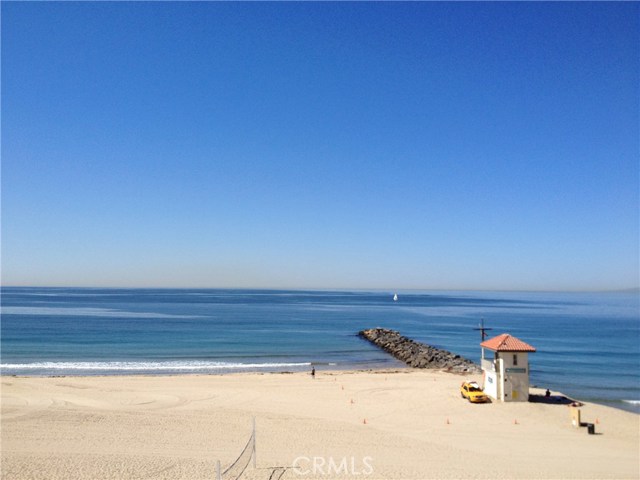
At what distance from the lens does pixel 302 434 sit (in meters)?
21.5

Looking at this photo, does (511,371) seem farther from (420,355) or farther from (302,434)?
(420,355)

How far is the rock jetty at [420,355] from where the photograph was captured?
142 ft

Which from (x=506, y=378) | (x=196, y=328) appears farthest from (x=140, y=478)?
(x=196, y=328)

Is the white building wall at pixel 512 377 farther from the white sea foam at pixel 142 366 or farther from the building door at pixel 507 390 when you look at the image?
the white sea foam at pixel 142 366

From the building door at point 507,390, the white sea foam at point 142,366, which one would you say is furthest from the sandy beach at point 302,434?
the white sea foam at point 142,366

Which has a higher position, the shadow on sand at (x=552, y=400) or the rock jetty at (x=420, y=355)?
the shadow on sand at (x=552, y=400)

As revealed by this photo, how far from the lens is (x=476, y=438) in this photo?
21000mm

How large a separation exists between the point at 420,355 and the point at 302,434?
31145 mm

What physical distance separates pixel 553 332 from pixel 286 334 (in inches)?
1822

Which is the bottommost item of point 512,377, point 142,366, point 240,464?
point 142,366

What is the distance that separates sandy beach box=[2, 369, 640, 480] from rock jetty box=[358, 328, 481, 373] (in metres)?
12.4

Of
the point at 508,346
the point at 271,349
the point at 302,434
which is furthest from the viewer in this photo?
the point at 271,349

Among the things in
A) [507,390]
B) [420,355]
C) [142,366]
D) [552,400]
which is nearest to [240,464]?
[507,390]

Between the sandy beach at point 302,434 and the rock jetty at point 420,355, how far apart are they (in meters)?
12.4
